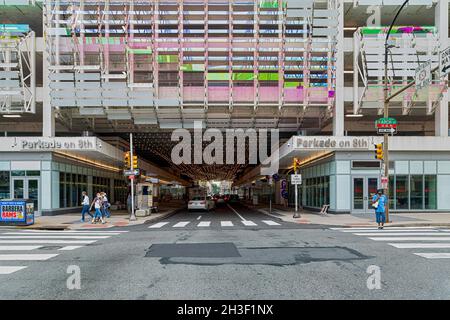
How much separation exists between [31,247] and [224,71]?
59.3ft

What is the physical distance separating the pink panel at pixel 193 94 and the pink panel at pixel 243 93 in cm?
218

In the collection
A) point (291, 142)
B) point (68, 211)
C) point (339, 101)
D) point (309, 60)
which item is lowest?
point (68, 211)

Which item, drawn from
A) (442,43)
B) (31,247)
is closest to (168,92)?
(31,247)

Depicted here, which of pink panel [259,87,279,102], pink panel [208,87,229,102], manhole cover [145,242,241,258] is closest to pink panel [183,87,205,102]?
pink panel [208,87,229,102]

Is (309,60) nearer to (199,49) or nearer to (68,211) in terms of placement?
(199,49)

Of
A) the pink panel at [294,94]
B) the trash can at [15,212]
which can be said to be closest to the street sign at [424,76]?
the pink panel at [294,94]

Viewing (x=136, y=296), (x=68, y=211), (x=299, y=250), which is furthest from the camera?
(x=68, y=211)

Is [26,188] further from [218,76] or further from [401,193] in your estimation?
[401,193]

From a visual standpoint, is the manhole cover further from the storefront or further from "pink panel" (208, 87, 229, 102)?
the storefront

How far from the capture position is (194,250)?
A: 1231cm

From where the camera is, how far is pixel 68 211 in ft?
102
